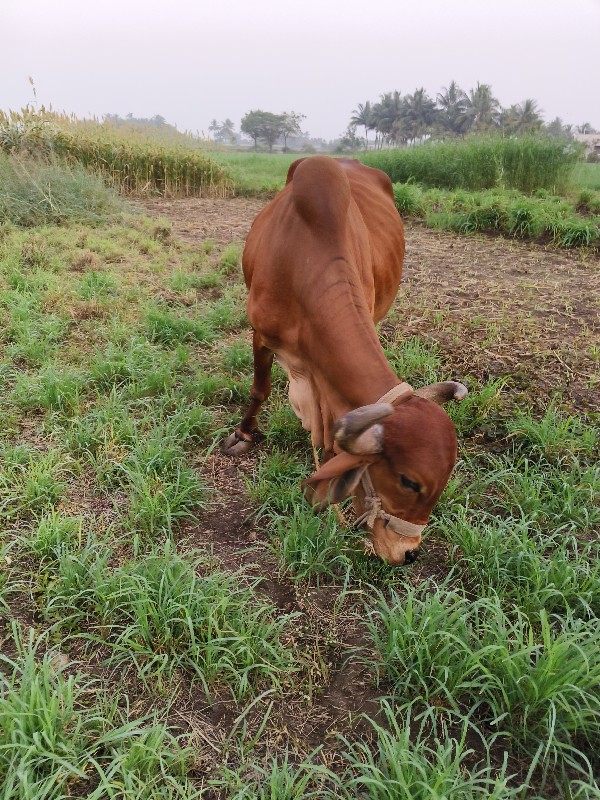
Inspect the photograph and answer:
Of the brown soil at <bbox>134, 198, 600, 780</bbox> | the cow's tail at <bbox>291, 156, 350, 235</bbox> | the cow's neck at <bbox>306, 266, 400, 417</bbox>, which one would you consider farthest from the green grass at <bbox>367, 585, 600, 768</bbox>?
the cow's tail at <bbox>291, 156, 350, 235</bbox>

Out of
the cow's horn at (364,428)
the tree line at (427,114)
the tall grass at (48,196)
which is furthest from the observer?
the tree line at (427,114)

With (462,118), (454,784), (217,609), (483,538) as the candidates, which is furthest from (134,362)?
(462,118)

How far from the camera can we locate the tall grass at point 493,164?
978cm

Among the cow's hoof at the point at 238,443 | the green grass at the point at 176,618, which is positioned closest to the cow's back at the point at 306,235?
the cow's hoof at the point at 238,443

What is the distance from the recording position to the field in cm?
155

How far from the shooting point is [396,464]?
5.70 feet

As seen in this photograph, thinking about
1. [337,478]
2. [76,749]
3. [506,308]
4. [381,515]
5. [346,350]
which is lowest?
[76,749]

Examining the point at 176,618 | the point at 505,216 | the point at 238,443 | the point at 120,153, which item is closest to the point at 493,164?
the point at 505,216

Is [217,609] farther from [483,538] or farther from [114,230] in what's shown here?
[114,230]

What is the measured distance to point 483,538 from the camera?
2336 millimetres

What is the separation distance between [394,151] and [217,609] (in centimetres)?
1315

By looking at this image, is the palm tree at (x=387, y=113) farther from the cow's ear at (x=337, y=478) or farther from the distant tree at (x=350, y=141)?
the cow's ear at (x=337, y=478)

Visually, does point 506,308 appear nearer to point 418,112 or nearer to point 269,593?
point 269,593

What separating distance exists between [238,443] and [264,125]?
99.0 metres
